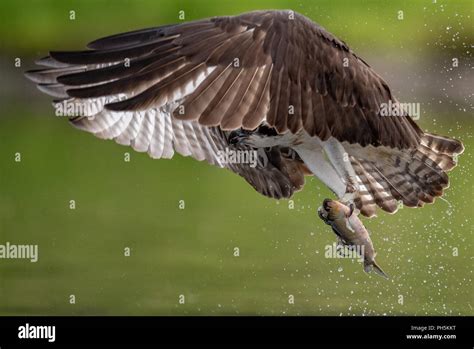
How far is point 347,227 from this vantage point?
866cm

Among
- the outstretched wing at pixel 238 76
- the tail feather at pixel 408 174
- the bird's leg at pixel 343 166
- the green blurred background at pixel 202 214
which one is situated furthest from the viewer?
the green blurred background at pixel 202 214

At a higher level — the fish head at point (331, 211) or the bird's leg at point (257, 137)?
the bird's leg at point (257, 137)

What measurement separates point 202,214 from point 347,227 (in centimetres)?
490

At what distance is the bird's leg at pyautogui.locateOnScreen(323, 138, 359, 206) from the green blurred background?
7.73 ft

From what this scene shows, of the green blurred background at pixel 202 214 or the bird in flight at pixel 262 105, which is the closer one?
the bird in flight at pixel 262 105

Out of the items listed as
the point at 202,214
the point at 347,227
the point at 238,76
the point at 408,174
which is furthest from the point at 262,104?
the point at 202,214

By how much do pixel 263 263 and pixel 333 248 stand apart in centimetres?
184

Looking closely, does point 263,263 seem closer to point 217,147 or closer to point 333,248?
point 333,248

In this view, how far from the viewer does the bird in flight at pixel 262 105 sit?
296 inches

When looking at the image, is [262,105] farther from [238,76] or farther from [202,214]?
[202,214]

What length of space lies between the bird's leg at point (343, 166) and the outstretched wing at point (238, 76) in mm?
352

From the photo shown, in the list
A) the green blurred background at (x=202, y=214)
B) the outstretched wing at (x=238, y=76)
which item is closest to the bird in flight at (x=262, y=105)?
the outstretched wing at (x=238, y=76)

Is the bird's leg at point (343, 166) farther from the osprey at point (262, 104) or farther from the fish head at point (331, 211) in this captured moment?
the fish head at point (331, 211)
